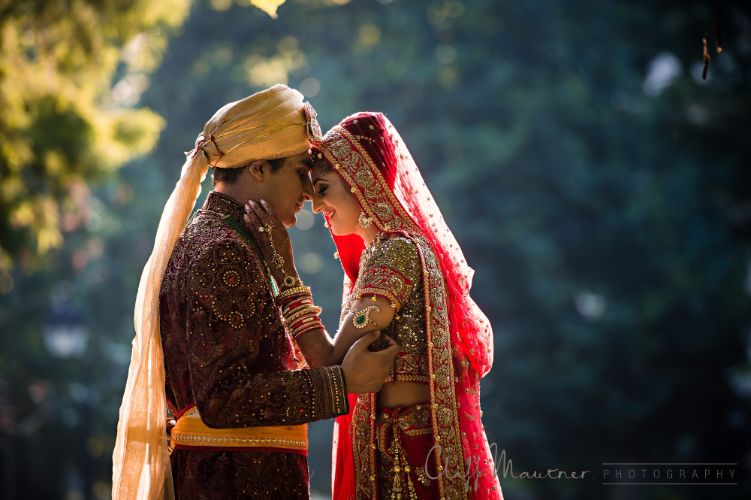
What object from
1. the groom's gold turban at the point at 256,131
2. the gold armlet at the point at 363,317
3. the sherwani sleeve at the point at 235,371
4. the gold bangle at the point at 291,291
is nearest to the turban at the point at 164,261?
the groom's gold turban at the point at 256,131

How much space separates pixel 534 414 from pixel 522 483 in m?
1.30

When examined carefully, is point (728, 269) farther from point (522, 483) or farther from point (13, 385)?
point (13, 385)

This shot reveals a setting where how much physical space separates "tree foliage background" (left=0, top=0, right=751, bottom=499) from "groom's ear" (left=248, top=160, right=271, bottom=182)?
11.5m

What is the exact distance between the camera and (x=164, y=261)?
3797 millimetres

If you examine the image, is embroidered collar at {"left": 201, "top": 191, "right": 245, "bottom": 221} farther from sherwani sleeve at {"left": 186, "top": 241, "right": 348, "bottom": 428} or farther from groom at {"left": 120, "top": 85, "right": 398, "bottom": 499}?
sherwani sleeve at {"left": 186, "top": 241, "right": 348, "bottom": 428}

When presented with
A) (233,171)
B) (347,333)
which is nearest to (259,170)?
(233,171)

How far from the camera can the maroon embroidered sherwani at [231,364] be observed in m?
3.46

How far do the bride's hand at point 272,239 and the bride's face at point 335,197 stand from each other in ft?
0.94

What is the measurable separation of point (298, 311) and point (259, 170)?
604 millimetres

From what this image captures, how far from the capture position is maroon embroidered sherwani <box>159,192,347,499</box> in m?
3.46

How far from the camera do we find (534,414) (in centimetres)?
1762

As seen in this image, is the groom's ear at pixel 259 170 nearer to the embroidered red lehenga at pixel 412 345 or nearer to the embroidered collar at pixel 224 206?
the embroidered collar at pixel 224 206

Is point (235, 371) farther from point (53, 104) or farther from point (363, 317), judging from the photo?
point (53, 104)

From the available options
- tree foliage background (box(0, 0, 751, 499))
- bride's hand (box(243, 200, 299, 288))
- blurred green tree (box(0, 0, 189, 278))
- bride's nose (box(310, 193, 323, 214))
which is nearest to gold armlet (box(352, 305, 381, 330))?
bride's hand (box(243, 200, 299, 288))
